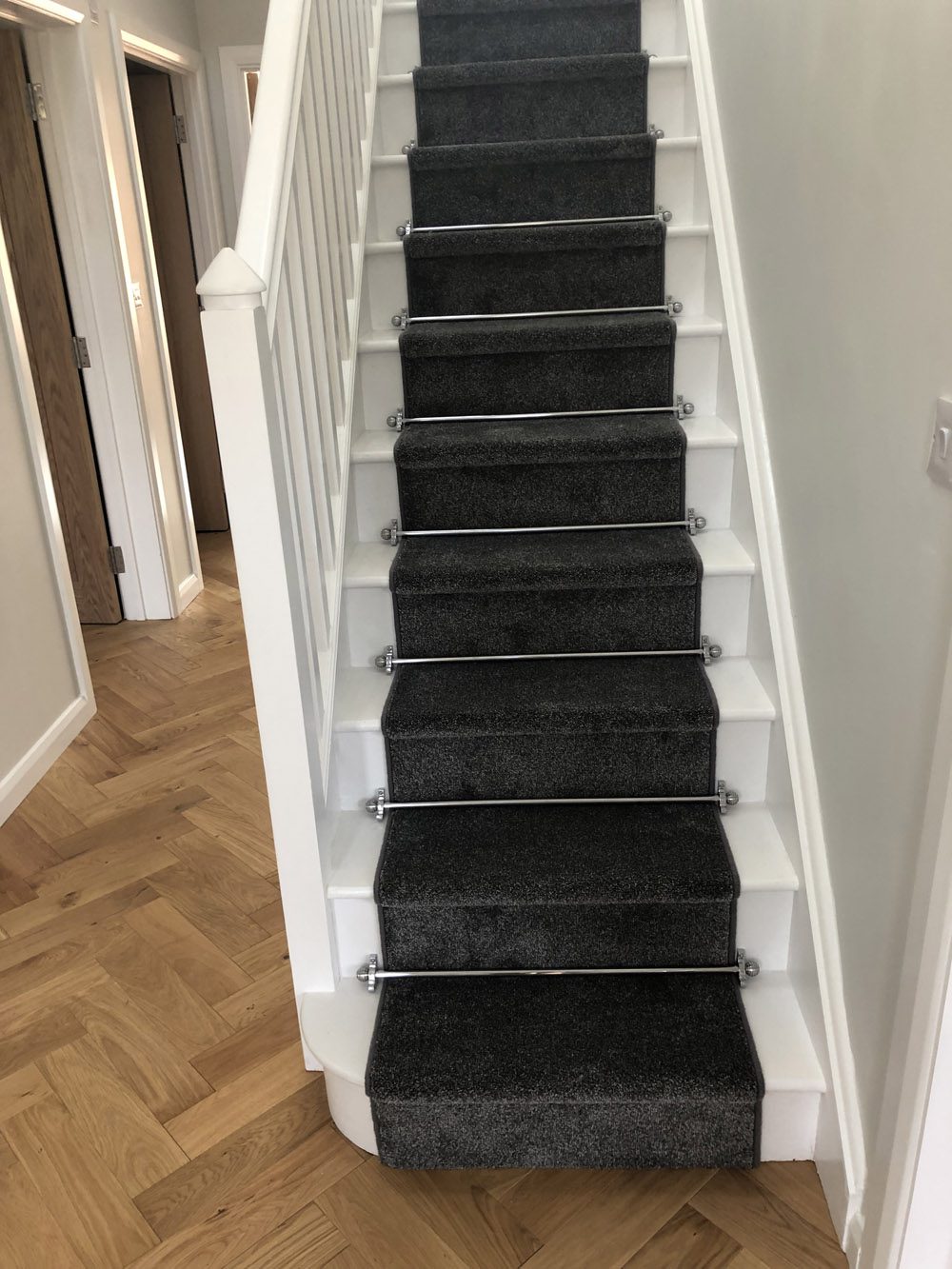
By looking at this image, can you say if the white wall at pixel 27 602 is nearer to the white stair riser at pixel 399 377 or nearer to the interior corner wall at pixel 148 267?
the interior corner wall at pixel 148 267

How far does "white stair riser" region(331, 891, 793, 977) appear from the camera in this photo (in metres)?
1.68

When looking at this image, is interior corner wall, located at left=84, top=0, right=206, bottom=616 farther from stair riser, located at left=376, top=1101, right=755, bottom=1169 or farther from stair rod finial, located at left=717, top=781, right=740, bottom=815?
stair riser, located at left=376, top=1101, right=755, bottom=1169

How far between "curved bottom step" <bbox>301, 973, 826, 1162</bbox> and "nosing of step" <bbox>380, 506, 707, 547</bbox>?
2.95ft

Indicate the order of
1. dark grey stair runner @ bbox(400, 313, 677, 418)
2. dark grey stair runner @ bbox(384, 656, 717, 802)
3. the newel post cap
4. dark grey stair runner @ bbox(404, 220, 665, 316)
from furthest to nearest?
dark grey stair runner @ bbox(404, 220, 665, 316) → dark grey stair runner @ bbox(400, 313, 677, 418) → dark grey stair runner @ bbox(384, 656, 717, 802) → the newel post cap

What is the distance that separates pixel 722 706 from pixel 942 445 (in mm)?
777

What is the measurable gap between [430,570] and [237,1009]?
94cm

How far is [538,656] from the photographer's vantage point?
2004 millimetres

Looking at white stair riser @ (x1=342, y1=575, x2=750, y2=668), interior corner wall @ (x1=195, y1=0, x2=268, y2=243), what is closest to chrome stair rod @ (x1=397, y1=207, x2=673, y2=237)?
white stair riser @ (x1=342, y1=575, x2=750, y2=668)

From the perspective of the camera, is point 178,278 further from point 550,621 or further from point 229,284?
point 229,284

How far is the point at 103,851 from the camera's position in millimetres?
2490

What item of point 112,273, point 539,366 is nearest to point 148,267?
point 112,273

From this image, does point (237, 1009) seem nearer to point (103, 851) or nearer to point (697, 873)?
point (103, 851)

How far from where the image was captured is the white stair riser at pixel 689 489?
6.83ft

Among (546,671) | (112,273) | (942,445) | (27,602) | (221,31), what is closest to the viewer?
(942,445)
